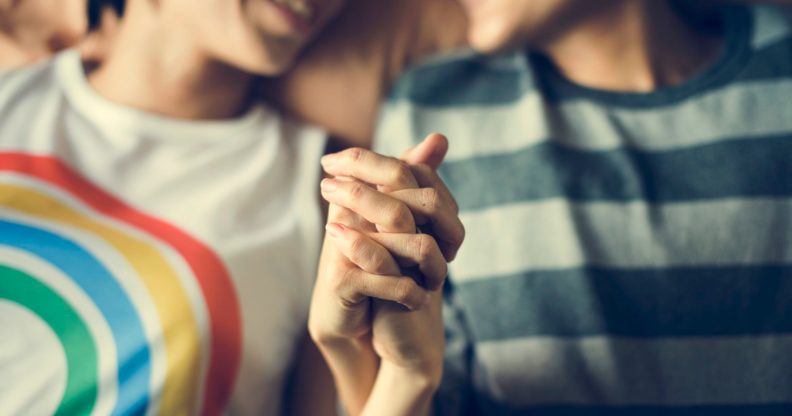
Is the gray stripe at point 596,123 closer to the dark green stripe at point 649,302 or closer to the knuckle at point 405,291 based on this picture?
the dark green stripe at point 649,302

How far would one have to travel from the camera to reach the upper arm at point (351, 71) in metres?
0.84

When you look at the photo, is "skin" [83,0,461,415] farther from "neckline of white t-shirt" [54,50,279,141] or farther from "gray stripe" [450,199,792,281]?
"gray stripe" [450,199,792,281]

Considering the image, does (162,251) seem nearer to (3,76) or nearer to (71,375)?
(71,375)

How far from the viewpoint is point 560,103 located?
809 mm

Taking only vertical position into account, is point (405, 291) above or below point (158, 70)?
below

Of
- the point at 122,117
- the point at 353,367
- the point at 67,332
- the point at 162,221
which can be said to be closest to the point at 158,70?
the point at 122,117

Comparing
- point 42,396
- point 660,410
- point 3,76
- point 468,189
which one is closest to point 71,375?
point 42,396

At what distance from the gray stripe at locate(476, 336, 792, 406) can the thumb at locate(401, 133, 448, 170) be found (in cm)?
30

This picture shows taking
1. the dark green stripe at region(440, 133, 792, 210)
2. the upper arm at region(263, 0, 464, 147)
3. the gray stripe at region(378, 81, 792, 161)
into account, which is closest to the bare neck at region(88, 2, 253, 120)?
the upper arm at region(263, 0, 464, 147)

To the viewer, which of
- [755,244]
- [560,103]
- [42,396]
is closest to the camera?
[42,396]

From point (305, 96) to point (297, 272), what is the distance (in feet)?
0.81

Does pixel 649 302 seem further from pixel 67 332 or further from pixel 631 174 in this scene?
pixel 67 332

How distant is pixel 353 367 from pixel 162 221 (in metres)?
0.27

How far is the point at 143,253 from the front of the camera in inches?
26.2
